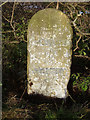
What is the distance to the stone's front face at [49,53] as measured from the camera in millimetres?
2518

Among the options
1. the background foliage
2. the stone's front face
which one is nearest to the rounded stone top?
the stone's front face

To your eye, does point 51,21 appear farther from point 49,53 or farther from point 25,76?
point 25,76

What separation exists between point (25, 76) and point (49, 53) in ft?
3.60

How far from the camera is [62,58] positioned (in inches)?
102

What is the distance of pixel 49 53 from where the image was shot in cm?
259

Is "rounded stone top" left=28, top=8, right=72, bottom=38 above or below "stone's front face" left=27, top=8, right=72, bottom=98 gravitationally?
above

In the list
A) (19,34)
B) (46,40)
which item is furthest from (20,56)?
(46,40)

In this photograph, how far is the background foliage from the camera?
2.37m

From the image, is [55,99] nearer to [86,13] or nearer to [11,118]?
[11,118]

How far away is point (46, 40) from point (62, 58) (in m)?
0.37

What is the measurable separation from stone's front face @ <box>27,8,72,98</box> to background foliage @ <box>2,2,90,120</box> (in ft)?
0.79

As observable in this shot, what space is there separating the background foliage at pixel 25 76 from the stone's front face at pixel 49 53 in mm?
240

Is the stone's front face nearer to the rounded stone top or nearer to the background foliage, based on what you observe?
the rounded stone top

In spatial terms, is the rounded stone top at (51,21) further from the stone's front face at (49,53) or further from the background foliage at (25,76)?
the background foliage at (25,76)
